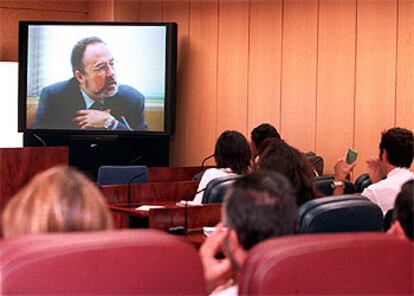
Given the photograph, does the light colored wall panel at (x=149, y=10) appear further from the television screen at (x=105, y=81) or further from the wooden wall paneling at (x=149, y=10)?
the television screen at (x=105, y=81)

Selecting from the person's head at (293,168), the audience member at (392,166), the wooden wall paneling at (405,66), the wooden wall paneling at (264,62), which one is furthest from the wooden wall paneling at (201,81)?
the person's head at (293,168)

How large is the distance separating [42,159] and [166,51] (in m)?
4.64

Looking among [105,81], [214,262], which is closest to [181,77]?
[105,81]

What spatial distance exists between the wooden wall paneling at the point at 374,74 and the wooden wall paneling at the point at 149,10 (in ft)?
9.72

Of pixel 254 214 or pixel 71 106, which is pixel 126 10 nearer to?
pixel 71 106

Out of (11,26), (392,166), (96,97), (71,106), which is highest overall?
(11,26)

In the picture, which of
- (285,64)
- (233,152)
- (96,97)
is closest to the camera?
(233,152)

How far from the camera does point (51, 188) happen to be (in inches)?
71.4

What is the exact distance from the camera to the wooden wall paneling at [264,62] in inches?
364

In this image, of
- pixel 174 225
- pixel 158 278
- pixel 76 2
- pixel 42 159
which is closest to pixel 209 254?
pixel 158 278

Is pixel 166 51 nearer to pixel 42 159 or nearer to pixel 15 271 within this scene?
pixel 42 159

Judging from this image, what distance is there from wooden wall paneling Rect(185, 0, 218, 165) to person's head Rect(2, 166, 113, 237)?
8.13 meters

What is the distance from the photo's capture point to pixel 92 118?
970 centimetres

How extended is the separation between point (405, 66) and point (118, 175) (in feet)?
9.48
